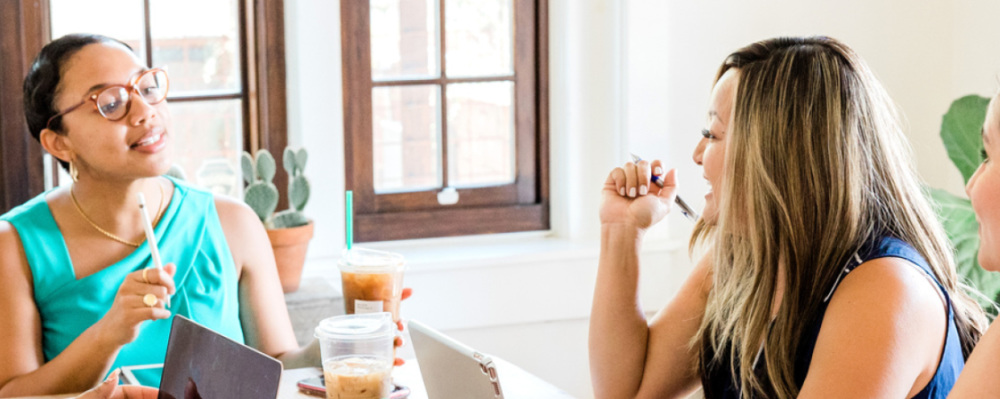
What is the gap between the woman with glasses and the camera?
1.78 metres

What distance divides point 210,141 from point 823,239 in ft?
5.79

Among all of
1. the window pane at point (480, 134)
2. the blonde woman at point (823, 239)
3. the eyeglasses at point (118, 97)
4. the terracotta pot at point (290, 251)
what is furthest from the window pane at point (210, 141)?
the blonde woman at point (823, 239)

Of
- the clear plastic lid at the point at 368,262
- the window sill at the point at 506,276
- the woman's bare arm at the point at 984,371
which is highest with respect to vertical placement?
the clear plastic lid at the point at 368,262

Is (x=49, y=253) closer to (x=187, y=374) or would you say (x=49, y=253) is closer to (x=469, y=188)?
(x=187, y=374)

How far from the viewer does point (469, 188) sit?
296 centimetres

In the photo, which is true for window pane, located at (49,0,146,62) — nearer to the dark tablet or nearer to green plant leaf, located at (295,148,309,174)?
green plant leaf, located at (295,148,309,174)

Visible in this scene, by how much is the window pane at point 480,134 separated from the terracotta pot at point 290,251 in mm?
589

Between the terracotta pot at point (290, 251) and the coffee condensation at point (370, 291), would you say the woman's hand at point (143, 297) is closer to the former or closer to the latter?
the coffee condensation at point (370, 291)

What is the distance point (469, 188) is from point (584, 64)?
474mm

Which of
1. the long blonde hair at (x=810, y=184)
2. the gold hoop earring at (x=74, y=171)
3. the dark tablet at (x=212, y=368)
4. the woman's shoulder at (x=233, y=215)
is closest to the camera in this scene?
the dark tablet at (x=212, y=368)

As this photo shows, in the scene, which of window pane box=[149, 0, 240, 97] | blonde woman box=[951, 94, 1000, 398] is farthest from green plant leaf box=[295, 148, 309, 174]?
blonde woman box=[951, 94, 1000, 398]

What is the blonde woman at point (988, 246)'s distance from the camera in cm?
100

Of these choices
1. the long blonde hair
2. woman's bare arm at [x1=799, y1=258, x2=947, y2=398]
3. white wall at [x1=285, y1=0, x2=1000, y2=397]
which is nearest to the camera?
woman's bare arm at [x1=799, y1=258, x2=947, y2=398]

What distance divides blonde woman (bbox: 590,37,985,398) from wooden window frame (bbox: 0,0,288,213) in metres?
1.45
